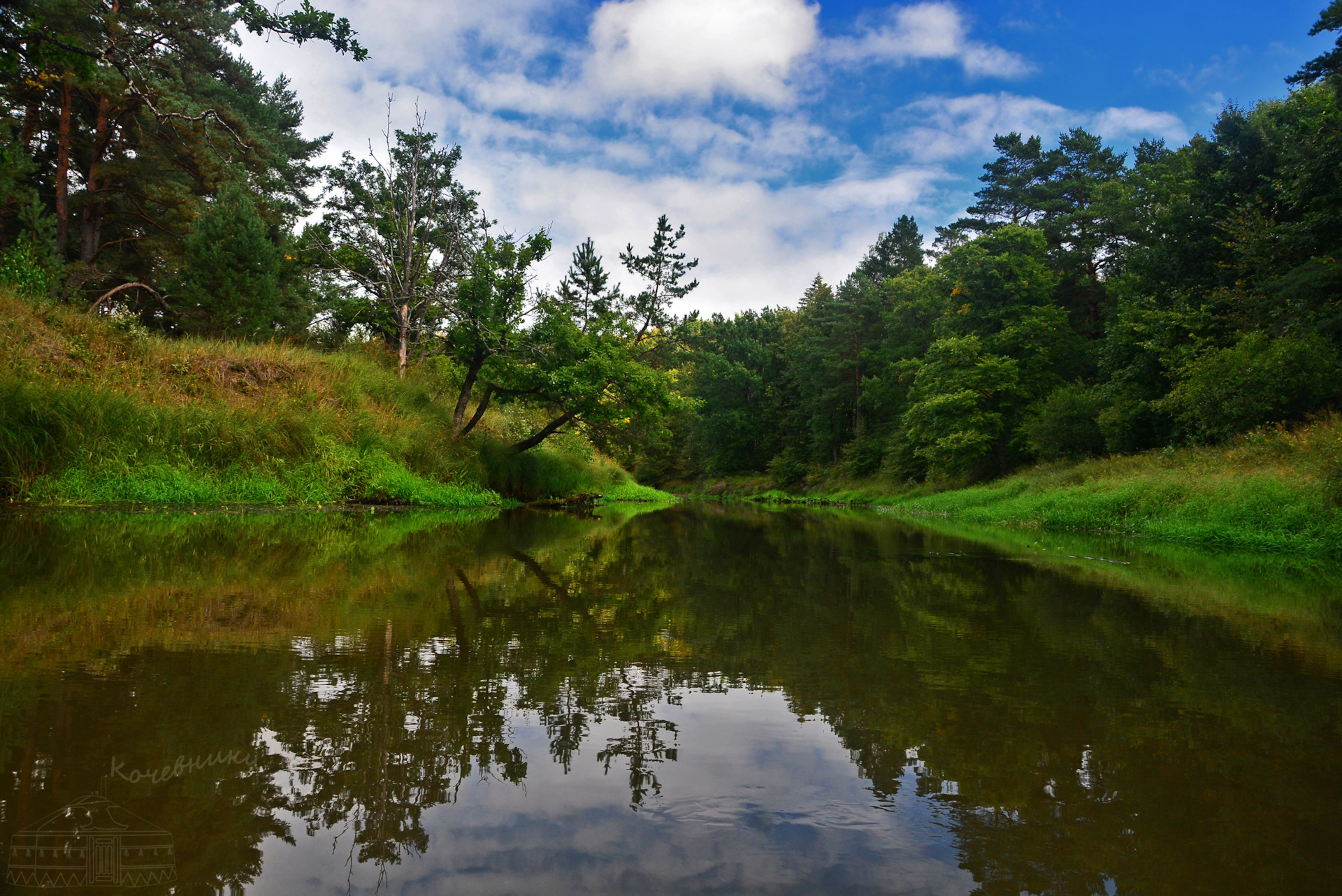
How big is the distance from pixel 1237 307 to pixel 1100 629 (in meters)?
21.0

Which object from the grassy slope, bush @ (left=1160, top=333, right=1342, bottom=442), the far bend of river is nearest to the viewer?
the far bend of river

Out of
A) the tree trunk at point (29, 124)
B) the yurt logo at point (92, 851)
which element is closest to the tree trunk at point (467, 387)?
the tree trunk at point (29, 124)

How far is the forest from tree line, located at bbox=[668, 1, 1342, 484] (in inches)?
4.7

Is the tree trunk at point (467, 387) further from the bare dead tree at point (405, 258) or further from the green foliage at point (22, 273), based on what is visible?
the green foliage at point (22, 273)

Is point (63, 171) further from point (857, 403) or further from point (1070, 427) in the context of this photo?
point (857, 403)

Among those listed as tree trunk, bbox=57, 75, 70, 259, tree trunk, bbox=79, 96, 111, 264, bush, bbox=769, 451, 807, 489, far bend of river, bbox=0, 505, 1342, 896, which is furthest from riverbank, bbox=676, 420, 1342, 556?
bush, bbox=769, 451, 807, 489

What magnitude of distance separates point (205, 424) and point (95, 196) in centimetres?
1303

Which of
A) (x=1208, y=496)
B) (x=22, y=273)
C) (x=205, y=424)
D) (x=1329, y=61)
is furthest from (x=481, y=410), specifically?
(x=1329, y=61)

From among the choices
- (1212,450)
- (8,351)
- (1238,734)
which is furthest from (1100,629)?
(1212,450)

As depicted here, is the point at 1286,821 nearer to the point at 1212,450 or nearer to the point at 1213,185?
the point at 1212,450

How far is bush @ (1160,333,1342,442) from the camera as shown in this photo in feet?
49.1

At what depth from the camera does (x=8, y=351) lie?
32.8 ft

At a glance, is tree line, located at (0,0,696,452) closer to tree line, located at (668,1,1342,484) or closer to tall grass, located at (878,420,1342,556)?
tall grass, located at (878,420,1342,556)

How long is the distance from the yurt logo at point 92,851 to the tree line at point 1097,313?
66.5 ft
